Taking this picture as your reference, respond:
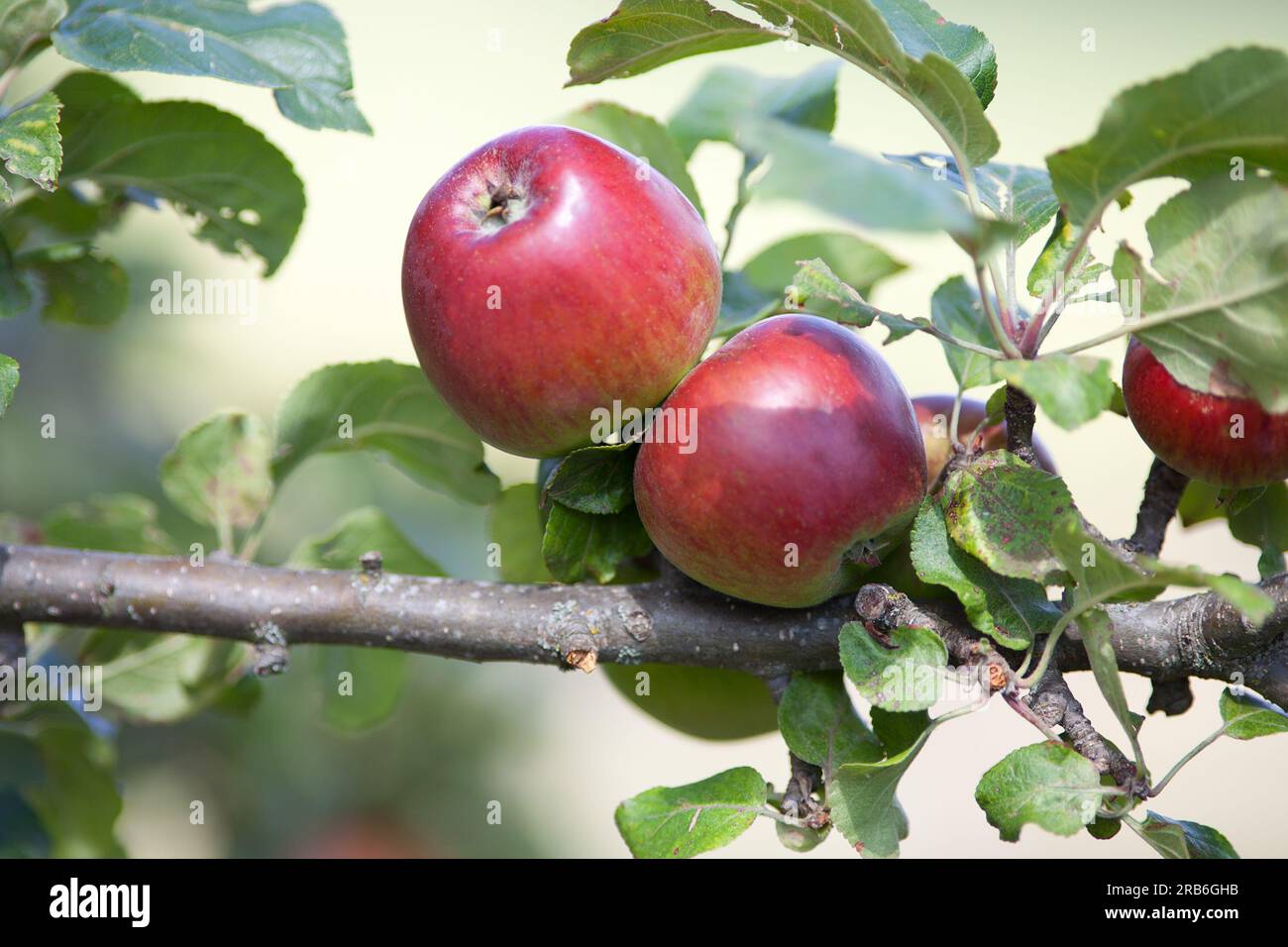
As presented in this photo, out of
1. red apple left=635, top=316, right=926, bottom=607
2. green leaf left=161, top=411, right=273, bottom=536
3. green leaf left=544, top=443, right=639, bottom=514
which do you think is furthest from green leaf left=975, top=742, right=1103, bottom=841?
green leaf left=161, top=411, right=273, bottom=536

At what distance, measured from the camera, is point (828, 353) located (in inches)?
21.5

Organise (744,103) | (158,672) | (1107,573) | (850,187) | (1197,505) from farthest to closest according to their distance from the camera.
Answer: (158,672), (744,103), (1197,505), (1107,573), (850,187)

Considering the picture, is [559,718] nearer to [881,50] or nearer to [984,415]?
[984,415]

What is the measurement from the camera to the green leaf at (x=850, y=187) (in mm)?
346

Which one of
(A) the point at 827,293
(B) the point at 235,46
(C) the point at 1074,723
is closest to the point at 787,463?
(A) the point at 827,293

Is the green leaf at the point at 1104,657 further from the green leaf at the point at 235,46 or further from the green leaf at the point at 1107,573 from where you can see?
the green leaf at the point at 235,46

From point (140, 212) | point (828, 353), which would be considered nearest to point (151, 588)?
point (828, 353)

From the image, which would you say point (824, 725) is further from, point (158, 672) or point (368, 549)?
point (158, 672)

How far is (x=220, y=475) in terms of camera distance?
0.84m

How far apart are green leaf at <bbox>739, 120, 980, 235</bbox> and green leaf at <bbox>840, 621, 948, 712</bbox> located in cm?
22

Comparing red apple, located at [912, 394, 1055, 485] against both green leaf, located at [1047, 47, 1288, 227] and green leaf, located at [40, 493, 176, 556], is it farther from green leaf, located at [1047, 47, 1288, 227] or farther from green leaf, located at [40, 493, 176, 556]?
green leaf, located at [40, 493, 176, 556]

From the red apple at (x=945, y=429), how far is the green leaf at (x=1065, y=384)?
0.48ft

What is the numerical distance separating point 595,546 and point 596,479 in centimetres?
6

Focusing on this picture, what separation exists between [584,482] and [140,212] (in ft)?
3.79
